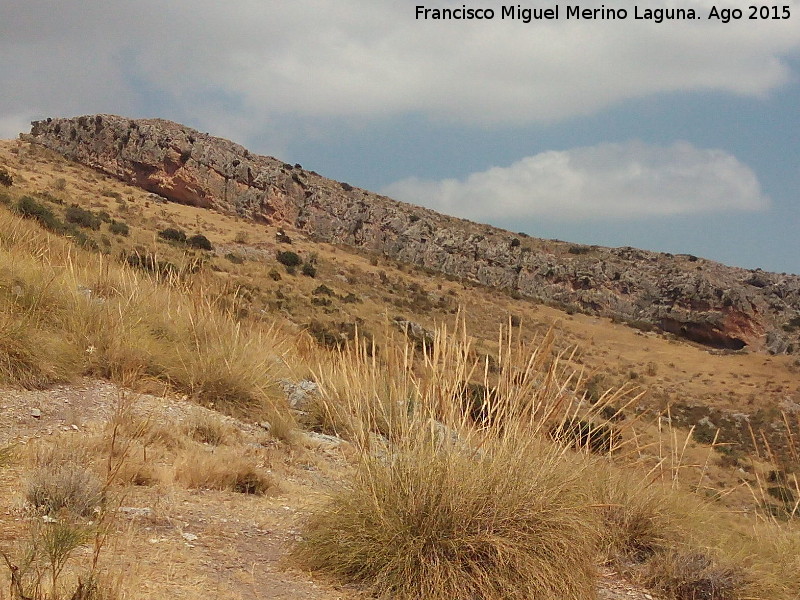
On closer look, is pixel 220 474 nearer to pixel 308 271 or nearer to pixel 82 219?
pixel 82 219

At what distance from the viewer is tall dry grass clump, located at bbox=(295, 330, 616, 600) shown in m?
3.04

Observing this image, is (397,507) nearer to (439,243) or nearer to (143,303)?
(143,303)

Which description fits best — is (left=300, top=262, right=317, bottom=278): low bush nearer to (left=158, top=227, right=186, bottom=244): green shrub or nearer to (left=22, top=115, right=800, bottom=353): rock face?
(left=158, top=227, right=186, bottom=244): green shrub

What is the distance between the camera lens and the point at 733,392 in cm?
3378

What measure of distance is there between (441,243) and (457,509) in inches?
2447

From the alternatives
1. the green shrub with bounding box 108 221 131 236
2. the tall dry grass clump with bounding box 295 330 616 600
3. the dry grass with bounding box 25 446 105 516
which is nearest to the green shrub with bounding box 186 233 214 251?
the green shrub with bounding box 108 221 131 236

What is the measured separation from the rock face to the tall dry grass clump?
2068 inches

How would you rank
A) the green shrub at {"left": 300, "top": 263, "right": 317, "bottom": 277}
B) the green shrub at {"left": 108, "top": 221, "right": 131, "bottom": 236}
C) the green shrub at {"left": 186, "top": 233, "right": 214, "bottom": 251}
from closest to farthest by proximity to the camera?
the green shrub at {"left": 108, "top": 221, "right": 131, "bottom": 236}, the green shrub at {"left": 186, "top": 233, "right": 214, "bottom": 251}, the green shrub at {"left": 300, "top": 263, "right": 317, "bottom": 277}

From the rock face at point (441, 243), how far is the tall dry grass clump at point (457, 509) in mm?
52533

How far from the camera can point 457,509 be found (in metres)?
3.16

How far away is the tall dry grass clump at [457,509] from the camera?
120 inches

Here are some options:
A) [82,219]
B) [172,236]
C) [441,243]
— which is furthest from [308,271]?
[441,243]

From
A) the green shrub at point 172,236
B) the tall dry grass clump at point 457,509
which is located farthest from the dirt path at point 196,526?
the green shrub at point 172,236

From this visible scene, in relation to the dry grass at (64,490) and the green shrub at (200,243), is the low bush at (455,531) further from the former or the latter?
the green shrub at (200,243)
